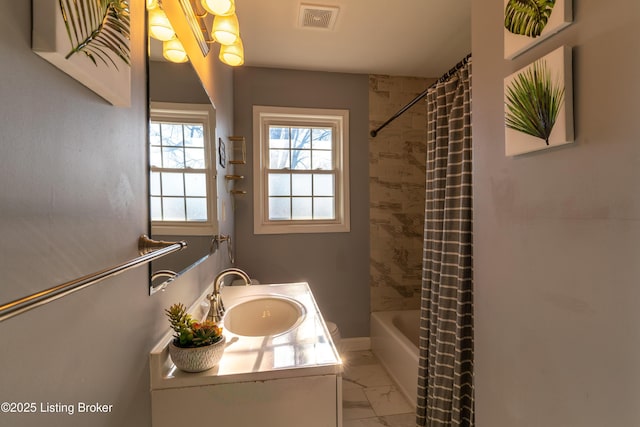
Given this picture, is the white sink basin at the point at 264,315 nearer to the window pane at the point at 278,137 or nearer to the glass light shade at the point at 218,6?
the glass light shade at the point at 218,6

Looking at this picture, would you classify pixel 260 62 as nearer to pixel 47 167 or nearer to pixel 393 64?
pixel 393 64

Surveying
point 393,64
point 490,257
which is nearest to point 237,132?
point 393,64

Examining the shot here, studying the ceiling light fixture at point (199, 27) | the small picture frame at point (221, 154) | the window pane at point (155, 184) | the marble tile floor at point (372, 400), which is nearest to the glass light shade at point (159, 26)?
the ceiling light fixture at point (199, 27)

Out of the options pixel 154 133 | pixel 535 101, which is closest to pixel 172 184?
pixel 154 133

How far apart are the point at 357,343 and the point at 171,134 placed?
244cm

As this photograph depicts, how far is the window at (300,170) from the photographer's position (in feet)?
8.70

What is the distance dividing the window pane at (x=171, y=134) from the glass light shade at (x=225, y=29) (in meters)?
0.53

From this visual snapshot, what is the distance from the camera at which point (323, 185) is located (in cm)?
282

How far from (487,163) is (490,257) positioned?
344 millimetres

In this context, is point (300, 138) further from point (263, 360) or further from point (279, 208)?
point (263, 360)

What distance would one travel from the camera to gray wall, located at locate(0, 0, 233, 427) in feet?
1.33

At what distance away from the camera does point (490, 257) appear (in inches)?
41.6

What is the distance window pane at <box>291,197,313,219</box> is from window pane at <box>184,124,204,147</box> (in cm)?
142

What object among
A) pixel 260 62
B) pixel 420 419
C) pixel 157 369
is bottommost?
pixel 420 419
